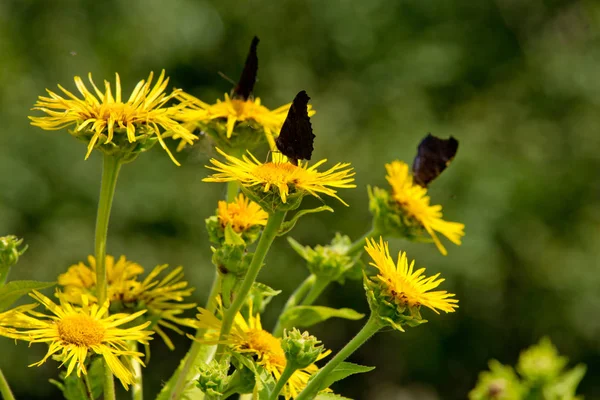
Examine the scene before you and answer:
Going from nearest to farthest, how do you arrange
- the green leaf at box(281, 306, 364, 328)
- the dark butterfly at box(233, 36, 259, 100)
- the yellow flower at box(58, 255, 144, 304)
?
the yellow flower at box(58, 255, 144, 304) < the green leaf at box(281, 306, 364, 328) < the dark butterfly at box(233, 36, 259, 100)

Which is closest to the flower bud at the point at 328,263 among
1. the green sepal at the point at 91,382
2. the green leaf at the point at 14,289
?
the green sepal at the point at 91,382

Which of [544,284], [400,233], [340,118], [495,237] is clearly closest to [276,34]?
[340,118]

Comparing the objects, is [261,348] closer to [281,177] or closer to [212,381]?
[212,381]

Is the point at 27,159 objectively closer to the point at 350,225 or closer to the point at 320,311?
the point at 350,225

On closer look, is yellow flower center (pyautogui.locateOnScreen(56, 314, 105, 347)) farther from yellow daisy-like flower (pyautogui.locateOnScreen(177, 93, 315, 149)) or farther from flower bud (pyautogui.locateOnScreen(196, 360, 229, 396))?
yellow daisy-like flower (pyautogui.locateOnScreen(177, 93, 315, 149))

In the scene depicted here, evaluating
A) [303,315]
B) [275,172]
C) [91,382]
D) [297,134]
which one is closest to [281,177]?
[275,172]

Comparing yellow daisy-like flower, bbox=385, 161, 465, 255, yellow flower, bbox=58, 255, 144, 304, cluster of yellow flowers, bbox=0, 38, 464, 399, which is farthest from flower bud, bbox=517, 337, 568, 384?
yellow flower, bbox=58, 255, 144, 304

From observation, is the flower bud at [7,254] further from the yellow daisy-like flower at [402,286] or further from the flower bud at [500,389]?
the flower bud at [500,389]
